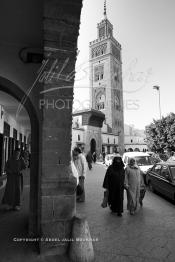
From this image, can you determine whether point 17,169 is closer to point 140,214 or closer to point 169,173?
point 140,214

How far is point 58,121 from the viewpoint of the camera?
3611mm

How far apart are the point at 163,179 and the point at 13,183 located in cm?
509

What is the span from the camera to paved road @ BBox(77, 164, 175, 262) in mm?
3469

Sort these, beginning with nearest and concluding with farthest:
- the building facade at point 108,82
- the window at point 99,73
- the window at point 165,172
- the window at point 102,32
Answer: the window at point 165,172
the building facade at point 108,82
the window at point 99,73
the window at point 102,32

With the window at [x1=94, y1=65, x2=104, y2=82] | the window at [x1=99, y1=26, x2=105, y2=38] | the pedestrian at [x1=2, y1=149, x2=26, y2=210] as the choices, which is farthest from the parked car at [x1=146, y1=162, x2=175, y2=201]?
the window at [x1=99, y1=26, x2=105, y2=38]

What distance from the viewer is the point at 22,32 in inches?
165

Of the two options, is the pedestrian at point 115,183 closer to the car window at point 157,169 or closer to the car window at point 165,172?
the car window at point 165,172

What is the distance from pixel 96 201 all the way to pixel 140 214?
5.87 feet

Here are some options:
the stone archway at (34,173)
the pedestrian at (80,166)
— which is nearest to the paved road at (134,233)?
the pedestrian at (80,166)

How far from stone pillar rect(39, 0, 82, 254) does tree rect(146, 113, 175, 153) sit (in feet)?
70.7

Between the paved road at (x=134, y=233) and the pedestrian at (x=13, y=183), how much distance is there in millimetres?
1788

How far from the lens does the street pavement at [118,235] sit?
11.1 feet

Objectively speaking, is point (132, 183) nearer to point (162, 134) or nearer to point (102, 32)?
point (162, 134)

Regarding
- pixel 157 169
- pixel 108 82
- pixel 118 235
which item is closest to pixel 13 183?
pixel 118 235
